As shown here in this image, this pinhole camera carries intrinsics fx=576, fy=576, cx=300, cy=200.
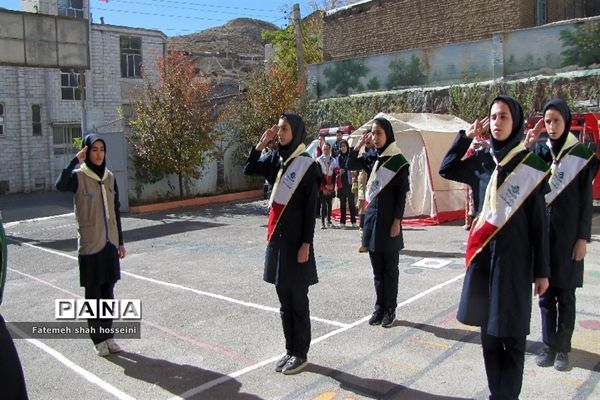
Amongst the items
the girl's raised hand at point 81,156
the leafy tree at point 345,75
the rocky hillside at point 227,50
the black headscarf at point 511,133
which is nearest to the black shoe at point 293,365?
the black headscarf at point 511,133

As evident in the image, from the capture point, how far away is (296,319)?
4.55m

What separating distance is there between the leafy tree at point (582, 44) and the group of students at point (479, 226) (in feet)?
39.7

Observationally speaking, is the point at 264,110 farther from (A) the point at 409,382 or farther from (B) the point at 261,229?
(A) the point at 409,382

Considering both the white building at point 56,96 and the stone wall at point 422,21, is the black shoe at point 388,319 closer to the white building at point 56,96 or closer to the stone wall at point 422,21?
the stone wall at point 422,21

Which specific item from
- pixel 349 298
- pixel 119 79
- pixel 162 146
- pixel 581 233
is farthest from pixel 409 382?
pixel 119 79

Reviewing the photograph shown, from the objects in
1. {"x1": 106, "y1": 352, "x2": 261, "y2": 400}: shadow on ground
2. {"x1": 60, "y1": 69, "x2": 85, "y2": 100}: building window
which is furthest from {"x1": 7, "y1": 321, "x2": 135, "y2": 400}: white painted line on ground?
{"x1": 60, "y1": 69, "x2": 85, "y2": 100}: building window

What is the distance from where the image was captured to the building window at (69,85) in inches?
1009

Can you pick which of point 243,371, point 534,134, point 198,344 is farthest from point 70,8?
point 534,134

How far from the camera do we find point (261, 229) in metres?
12.5

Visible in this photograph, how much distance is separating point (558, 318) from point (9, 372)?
12.5 feet

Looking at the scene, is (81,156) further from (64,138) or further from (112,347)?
(64,138)

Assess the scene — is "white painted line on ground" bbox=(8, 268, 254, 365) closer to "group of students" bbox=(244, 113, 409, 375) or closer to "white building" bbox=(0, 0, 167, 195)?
"group of students" bbox=(244, 113, 409, 375)

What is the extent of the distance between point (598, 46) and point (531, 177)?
46.8 feet

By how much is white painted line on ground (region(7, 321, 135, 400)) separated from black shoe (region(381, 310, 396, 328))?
2439mm
